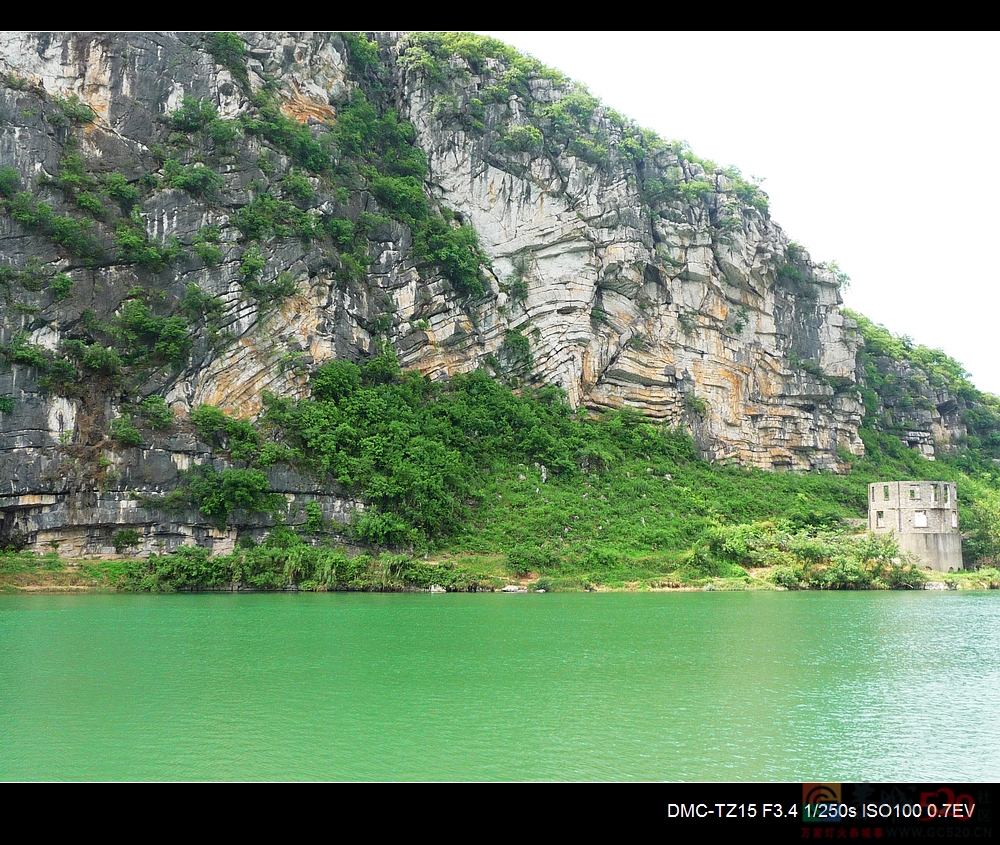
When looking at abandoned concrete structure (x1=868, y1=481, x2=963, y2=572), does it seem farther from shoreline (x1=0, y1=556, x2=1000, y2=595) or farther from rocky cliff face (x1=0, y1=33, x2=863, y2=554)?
rocky cliff face (x1=0, y1=33, x2=863, y2=554)

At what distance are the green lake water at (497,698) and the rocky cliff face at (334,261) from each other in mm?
13047

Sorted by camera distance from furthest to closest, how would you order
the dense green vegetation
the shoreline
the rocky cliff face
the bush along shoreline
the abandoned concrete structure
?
1. the abandoned concrete structure
2. the rocky cliff face
3. the dense green vegetation
4. the bush along shoreline
5. the shoreline

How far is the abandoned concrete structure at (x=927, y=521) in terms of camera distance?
3375 cm

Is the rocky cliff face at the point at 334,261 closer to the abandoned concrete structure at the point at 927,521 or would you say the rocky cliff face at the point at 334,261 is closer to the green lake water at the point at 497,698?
the abandoned concrete structure at the point at 927,521

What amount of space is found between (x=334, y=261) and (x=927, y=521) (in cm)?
2891

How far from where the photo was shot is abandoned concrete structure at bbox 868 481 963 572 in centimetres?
3375

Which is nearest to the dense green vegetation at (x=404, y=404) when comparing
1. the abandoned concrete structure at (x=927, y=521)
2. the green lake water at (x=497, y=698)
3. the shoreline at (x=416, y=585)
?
the shoreline at (x=416, y=585)

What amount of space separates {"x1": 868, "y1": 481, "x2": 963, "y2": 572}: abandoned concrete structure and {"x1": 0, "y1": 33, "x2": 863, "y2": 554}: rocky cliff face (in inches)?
479

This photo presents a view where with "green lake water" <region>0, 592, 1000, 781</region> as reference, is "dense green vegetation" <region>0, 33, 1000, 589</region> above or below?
above

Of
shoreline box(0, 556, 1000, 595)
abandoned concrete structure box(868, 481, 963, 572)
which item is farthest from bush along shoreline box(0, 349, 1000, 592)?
abandoned concrete structure box(868, 481, 963, 572)

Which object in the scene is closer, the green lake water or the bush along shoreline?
the green lake water

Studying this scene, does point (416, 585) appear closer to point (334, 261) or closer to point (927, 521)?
point (334, 261)
